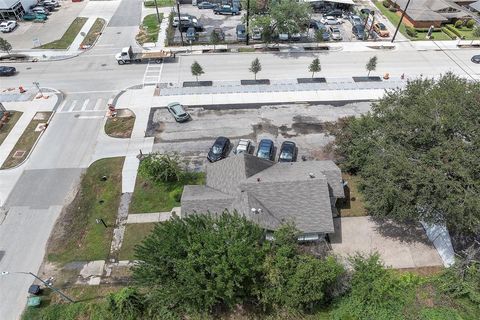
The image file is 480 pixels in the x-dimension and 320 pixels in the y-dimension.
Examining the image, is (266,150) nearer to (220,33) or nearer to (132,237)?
(132,237)

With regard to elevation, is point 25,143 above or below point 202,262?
below

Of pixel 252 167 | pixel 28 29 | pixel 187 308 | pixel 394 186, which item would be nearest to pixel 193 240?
pixel 187 308

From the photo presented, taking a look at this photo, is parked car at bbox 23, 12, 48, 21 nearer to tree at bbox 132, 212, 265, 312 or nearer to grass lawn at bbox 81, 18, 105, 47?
grass lawn at bbox 81, 18, 105, 47

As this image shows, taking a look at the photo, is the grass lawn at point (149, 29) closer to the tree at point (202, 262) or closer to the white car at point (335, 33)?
the white car at point (335, 33)

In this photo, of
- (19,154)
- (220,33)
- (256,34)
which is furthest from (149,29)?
(19,154)

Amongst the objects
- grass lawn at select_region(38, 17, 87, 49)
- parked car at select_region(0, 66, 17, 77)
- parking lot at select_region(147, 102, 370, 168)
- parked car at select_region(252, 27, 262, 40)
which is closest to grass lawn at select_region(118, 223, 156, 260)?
parking lot at select_region(147, 102, 370, 168)
